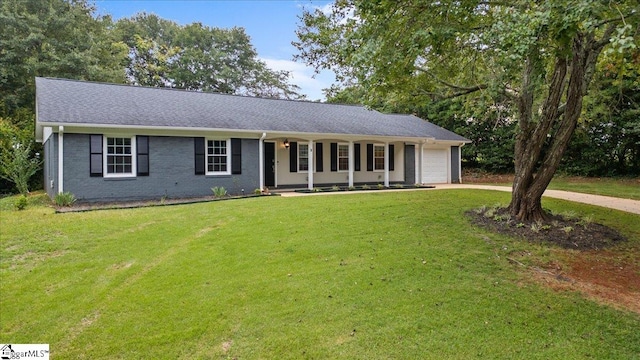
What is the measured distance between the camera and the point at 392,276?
195 inches

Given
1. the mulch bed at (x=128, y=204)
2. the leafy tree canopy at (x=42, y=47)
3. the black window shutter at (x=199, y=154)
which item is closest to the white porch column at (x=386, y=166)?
the mulch bed at (x=128, y=204)

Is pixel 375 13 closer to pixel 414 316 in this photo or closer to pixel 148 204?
pixel 414 316

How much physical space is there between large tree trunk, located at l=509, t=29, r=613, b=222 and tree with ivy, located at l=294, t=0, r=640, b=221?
18 mm

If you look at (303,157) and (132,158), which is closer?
(132,158)

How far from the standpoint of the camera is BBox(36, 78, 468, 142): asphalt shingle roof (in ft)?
38.4

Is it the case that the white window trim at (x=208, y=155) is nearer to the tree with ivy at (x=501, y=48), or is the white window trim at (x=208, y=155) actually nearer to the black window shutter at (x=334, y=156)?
the black window shutter at (x=334, y=156)

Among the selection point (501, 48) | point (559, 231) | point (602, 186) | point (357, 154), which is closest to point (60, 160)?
point (357, 154)

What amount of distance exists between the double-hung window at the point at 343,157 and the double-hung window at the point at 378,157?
1518 mm

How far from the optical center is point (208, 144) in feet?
43.4

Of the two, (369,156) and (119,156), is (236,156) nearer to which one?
(119,156)

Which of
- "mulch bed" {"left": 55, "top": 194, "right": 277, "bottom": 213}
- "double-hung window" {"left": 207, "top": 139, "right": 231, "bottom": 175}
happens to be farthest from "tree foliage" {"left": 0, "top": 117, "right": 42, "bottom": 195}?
"double-hung window" {"left": 207, "top": 139, "right": 231, "bottom": 175}

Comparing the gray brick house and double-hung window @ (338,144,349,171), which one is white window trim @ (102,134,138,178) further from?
double-hung window @ (338,144,349,171)

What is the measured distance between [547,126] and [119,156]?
1215 cm

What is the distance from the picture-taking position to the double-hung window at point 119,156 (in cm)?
1160
